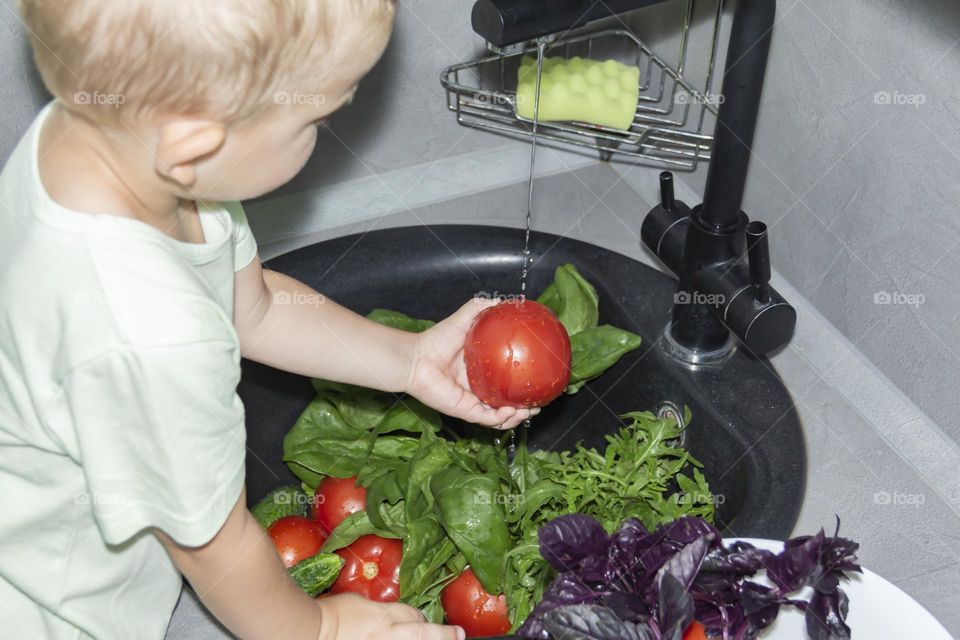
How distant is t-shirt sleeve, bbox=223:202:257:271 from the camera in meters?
0.81

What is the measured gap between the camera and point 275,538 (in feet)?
3.14

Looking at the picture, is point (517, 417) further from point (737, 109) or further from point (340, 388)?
point (737, 109)

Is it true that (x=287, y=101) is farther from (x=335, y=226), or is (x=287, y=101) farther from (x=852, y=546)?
(x=335, y=226)

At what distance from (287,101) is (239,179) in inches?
2.4

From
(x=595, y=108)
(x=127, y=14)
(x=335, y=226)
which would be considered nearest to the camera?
(x=127, y=14)

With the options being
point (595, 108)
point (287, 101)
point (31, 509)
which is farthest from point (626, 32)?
point (31, 509)

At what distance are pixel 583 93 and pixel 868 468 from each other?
16.3 inches

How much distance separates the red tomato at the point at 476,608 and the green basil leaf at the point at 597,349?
0.21 metres


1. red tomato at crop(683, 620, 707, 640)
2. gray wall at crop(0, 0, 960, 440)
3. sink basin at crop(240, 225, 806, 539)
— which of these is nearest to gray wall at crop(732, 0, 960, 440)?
gray wall at crop(0, 0, 960, 440)

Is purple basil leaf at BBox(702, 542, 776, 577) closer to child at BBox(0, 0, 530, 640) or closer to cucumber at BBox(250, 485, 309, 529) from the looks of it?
child at BBox(0, 0, 530, 640)

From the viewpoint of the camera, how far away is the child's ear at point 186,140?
59 cm

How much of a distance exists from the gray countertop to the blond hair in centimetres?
44

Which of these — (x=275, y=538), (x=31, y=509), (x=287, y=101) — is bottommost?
(x=275, y=538)

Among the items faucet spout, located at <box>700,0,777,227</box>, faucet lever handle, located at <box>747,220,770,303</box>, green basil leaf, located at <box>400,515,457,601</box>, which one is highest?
faucet spout, located at <box>700,0,777,227</box>
